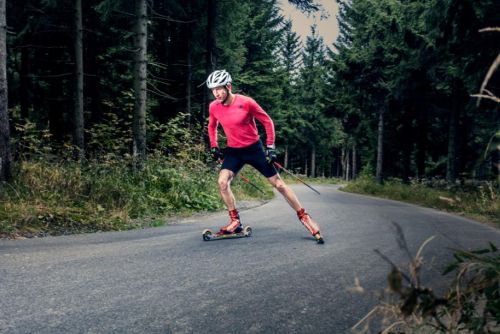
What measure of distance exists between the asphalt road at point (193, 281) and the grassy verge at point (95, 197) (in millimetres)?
819

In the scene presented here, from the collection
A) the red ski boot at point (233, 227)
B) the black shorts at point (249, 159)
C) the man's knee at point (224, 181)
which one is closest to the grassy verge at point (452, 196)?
the black shorts at point (249, 159)

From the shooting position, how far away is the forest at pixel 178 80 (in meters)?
9.97

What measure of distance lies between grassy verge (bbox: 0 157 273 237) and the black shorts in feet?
6.68

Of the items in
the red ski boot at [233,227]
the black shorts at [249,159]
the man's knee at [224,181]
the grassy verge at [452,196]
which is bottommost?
the grassy verge at [452,196]

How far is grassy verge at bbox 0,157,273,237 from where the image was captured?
22.5 feet

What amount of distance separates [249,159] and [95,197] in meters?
3.30

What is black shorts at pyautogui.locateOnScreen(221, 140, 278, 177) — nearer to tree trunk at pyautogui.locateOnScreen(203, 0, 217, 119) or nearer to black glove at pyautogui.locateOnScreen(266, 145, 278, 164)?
black glove at pyautogui.locateOnScreen(266, 145, 278, 164)

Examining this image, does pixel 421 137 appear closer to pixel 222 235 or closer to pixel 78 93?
pixel 78 93

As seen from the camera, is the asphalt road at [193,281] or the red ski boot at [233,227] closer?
the asphalt road at [193,281]

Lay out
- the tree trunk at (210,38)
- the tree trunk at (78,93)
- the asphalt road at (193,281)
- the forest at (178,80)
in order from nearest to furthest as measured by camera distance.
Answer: the asphalt road at (193,281) < the forest at (178,80) < the tree trunk at (78,93) < the tree trunk at (210,38)

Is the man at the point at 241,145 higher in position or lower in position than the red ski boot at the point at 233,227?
higher

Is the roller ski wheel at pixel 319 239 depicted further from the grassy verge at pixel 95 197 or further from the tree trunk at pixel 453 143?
the tree trunk at pixel 453 143

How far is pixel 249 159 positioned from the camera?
689cm

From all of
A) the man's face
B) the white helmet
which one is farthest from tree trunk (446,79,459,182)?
the white helmet
